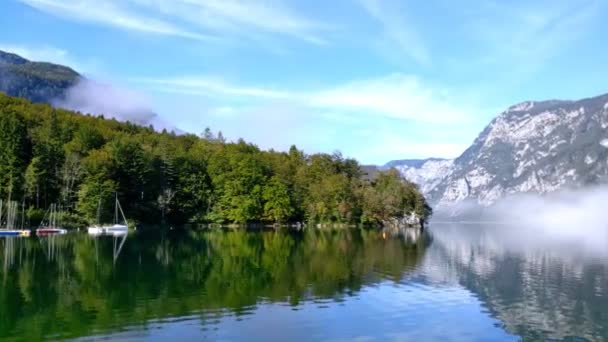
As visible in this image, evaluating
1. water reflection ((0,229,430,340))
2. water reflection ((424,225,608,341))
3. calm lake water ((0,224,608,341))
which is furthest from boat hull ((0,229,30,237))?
water reflection ((424,225,608,341))

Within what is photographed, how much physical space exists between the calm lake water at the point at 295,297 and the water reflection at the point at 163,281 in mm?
90

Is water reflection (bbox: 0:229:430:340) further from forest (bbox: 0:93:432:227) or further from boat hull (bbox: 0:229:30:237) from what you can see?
forest (bbox: 0:93:432:227)

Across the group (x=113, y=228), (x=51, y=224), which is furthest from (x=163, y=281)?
(x=51, y=224)

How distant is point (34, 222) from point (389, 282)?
261 feet

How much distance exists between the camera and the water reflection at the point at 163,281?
27.8 meters

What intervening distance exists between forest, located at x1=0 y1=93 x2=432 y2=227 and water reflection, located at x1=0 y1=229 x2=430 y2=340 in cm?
4023

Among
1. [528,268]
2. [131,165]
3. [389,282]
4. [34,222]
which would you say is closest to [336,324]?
[389,282]

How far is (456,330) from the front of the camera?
26.8 metres

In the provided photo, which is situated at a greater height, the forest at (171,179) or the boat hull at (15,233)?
the forest at (171,179)

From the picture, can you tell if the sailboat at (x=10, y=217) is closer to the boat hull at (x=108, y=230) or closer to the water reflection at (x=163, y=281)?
the boat hull at (x=108, y=230)

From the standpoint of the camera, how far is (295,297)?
33.9m

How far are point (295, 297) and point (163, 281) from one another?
1104cm

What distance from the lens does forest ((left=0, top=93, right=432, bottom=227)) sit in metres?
108

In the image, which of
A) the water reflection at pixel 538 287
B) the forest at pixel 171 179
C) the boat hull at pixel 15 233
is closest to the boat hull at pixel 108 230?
the forest at pixel 171 179
